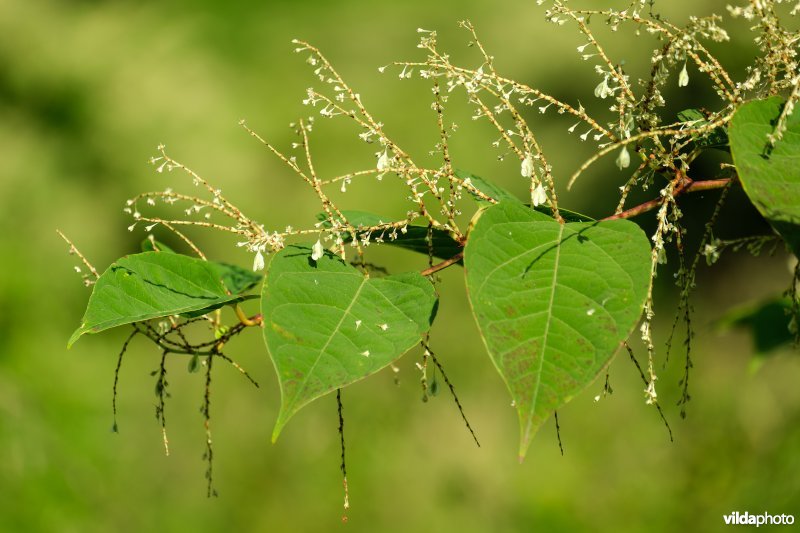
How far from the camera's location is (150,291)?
910mm

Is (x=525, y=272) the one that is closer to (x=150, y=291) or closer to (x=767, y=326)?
(x=150, y=291)

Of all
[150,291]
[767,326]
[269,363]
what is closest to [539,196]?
[150,291]

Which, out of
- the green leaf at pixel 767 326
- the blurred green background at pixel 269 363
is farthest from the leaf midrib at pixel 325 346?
the blurred green background at pixel 269 363

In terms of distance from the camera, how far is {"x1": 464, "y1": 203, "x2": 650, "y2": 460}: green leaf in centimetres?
64

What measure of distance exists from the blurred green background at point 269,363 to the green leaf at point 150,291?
1.38 m

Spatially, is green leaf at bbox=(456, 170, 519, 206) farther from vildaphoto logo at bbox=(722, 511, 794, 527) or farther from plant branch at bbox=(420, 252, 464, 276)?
vildaphoto logo at bbox=(722, 511, 794, 527)

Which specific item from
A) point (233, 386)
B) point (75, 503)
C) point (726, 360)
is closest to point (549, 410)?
point (75, 503)

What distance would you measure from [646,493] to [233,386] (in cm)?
193

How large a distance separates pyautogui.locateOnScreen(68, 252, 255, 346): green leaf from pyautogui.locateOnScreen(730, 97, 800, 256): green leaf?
518mm

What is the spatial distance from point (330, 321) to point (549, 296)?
0.71 ft

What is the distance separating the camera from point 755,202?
0.68 meters

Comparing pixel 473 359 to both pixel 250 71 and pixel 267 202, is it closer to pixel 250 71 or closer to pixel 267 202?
pixel 267 202

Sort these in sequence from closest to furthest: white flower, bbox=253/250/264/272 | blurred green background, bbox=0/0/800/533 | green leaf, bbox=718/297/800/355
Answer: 1. white flower, bbox=253/250/264/272
2. green leaf, bbox=718/297/800/355
3. blurred green background, bbox=0/0/800/533

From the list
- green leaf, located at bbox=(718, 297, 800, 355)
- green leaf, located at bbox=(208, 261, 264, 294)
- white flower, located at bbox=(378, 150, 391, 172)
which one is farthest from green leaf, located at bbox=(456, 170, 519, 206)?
green leaf, located at bbox=(718, 297, 800, 355)
